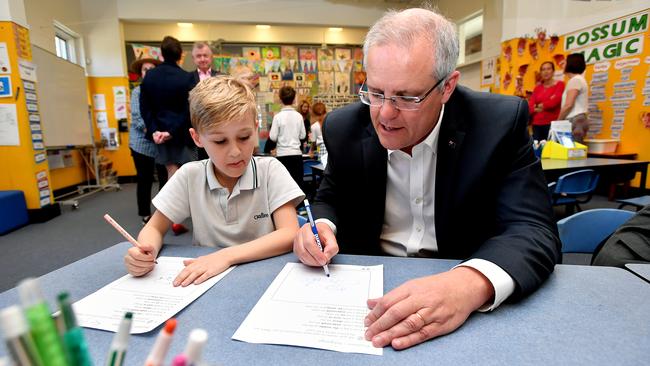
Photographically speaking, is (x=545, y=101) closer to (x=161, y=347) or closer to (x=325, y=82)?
(x=325, y=82)

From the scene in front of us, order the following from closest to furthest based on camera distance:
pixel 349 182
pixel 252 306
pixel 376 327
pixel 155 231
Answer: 1. pixel 376 327
2. pixel 252 306
3. pixel 155 231
4. pixel 349 182

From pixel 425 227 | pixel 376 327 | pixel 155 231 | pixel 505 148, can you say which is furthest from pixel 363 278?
pixel 155 231

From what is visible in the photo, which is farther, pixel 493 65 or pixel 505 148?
pixel 493 65

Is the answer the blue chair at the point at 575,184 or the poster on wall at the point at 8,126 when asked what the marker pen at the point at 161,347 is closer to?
the blue chair at the point at 575,184

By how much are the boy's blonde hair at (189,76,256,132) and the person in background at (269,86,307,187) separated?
2.64 meters

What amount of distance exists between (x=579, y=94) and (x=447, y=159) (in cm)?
457

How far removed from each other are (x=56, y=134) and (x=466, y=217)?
209 inches

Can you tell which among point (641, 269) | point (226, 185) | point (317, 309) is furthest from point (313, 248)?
point (641, 269)

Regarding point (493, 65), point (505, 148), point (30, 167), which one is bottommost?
point (30, 167)

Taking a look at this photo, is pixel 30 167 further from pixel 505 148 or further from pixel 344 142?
pixel 505 148

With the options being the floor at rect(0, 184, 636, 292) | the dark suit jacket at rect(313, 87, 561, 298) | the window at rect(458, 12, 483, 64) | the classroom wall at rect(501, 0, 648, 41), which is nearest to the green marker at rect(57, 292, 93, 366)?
the dark suit jacket at rect(313, 87, 561, 298)

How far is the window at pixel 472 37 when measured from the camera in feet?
Result: 21.0

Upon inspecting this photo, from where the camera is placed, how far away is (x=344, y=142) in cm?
120

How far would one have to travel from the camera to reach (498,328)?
0.59m
